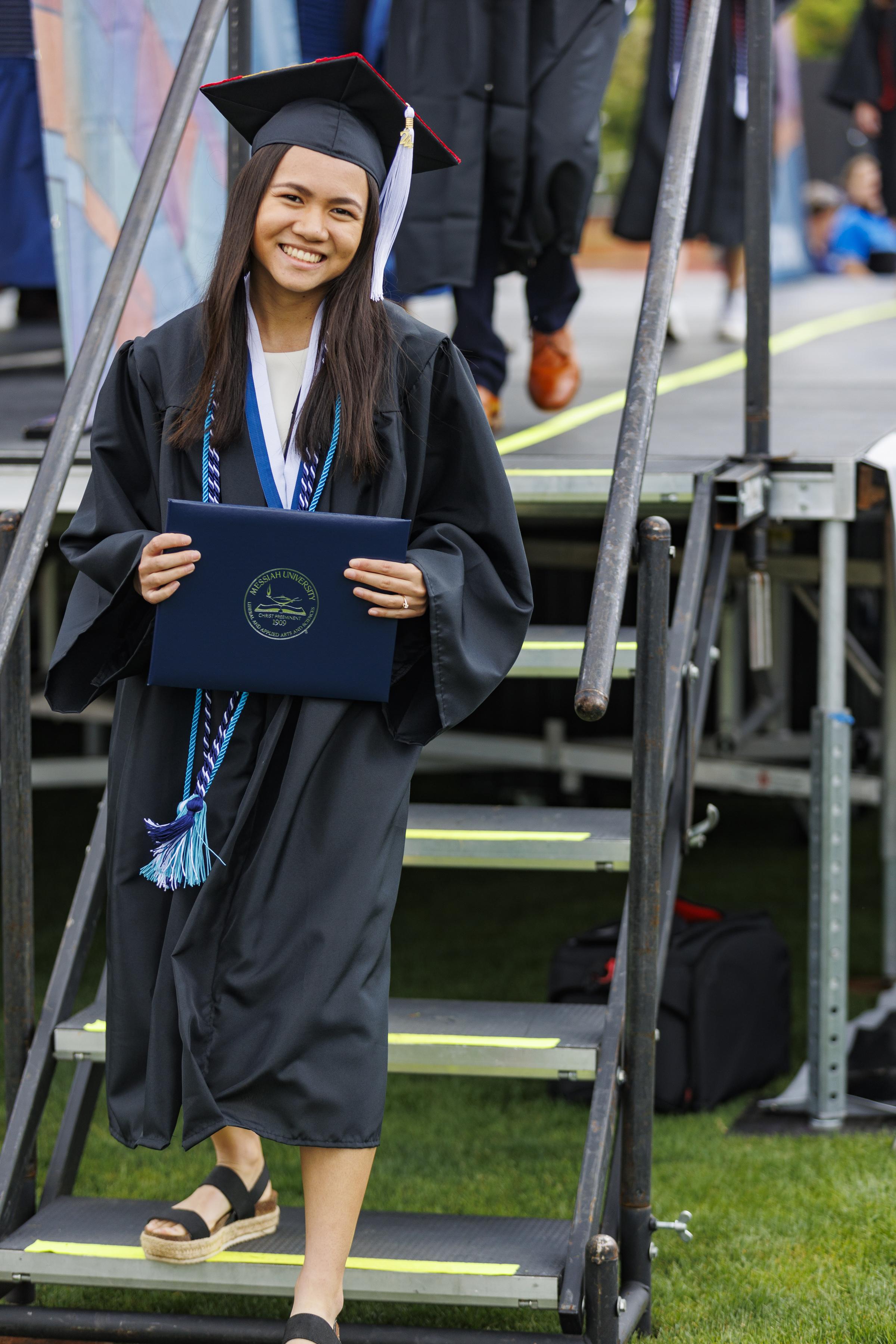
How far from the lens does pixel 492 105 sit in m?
4.34

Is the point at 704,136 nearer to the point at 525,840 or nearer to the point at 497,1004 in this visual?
the point at 525,840

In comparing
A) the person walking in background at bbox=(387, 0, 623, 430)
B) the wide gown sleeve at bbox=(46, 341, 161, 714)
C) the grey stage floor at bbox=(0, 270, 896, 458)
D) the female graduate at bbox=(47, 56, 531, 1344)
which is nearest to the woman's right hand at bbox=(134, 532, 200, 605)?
the female graduate at bbox=(47, 56, 531, 1344)

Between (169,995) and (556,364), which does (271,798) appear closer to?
(169,995)

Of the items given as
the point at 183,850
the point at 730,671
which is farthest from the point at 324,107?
the point at 730,671

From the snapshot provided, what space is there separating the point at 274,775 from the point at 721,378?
365 centimetres

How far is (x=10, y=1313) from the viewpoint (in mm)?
2818

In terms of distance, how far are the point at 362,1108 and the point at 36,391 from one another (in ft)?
12.6

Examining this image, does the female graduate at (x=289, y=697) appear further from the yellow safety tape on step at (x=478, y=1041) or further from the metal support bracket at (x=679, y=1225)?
the metal support bracket at (x=679, y=1225)

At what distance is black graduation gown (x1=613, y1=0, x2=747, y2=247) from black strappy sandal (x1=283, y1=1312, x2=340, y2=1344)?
4.81 m

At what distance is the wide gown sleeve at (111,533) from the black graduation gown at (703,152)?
419 centimetres

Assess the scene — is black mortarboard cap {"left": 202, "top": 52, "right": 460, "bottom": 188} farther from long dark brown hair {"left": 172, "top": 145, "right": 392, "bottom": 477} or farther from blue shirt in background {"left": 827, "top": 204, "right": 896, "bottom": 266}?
blue shirt in background {"left": 827, "top": 204, "right": 896, "bottom": 266}

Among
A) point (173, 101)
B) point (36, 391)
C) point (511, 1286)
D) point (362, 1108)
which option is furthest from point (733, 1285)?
point (36, 391)

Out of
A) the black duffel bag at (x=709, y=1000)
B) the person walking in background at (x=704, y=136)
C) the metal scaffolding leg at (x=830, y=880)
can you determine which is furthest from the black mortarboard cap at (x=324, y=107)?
the person walking in background at (x=704, y=136)

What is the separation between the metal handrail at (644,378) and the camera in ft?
8.63
